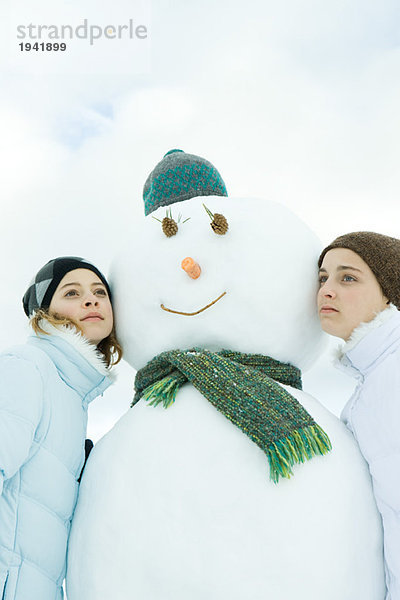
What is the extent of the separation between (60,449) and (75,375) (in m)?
0.22

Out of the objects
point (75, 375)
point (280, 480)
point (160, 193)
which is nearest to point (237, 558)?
point (280, 480)

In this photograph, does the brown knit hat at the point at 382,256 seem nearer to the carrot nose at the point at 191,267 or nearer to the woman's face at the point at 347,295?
the woman's face at the point at 347,295

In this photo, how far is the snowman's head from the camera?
1592 mm

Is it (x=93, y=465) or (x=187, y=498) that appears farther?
(x=93, y=465)

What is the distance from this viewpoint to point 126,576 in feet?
4.15

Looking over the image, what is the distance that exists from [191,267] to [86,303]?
14.5 inches

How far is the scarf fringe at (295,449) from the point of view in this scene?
1265mm

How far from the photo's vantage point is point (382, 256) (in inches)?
61.7

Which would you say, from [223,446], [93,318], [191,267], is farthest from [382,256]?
[93,318]

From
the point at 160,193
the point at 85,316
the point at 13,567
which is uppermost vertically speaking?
the point at 160,193

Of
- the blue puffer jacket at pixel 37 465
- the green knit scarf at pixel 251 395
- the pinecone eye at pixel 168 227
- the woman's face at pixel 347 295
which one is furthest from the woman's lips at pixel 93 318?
the woman's face at pixel 347 295

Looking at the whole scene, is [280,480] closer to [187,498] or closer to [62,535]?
[187,498]

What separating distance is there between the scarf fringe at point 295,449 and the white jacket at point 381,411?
141mm

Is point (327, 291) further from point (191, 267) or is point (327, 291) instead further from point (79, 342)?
point (79, 342)
